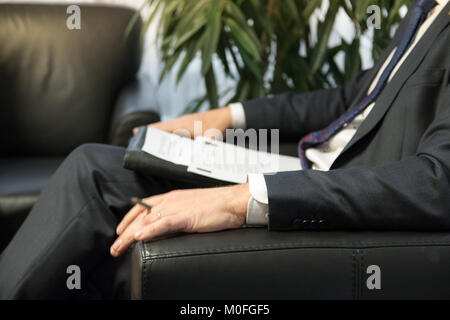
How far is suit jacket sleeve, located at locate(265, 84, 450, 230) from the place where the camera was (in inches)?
28.8

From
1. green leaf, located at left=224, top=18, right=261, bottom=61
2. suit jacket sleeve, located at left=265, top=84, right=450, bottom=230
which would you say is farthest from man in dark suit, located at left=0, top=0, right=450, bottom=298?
green leaf, located at left=224, top=18, right=261, bottom=61

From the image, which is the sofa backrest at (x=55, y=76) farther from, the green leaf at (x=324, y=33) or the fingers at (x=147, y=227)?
the fingers at (x=147, y=227)

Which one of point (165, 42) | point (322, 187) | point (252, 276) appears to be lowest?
point (252, 276)

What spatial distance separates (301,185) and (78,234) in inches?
17.3

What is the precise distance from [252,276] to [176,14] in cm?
118

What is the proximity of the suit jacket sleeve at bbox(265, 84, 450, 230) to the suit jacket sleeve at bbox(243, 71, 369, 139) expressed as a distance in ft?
1.74

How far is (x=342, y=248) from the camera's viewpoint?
2.34 feet

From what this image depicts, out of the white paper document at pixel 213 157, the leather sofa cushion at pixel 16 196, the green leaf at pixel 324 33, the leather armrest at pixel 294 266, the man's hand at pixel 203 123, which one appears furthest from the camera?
the green leaf at pixel 324 33

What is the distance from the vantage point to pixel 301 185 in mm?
754

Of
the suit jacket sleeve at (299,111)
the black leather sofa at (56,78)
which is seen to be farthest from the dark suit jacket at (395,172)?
the black leather sofa at (56,78)

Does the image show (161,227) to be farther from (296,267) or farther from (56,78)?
(56,78)

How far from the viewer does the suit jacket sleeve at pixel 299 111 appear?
1276 millimetres
